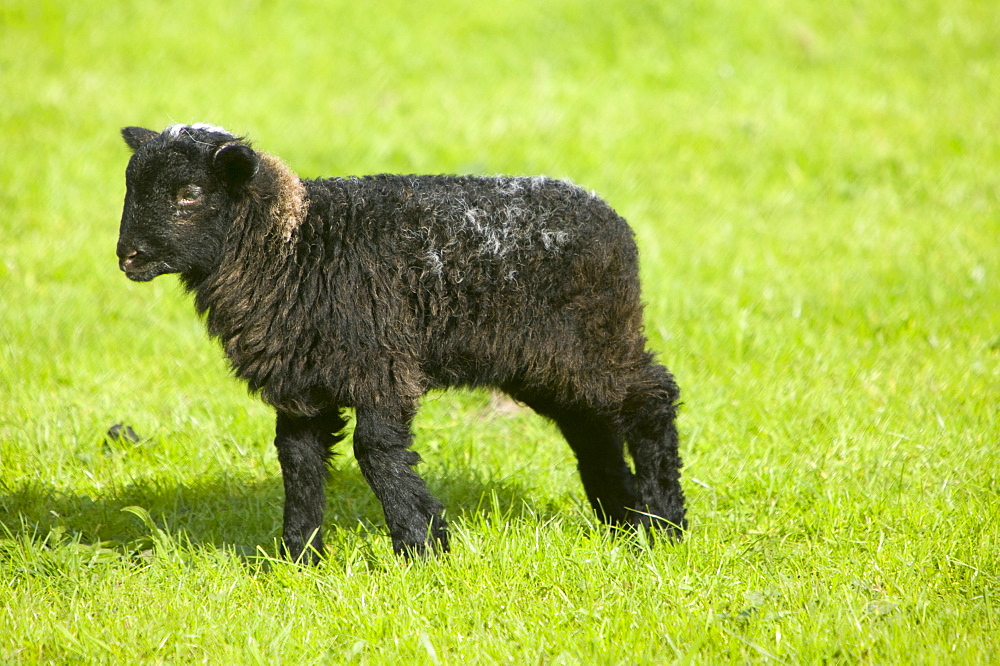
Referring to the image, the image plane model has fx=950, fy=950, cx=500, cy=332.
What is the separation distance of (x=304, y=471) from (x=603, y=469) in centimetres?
143

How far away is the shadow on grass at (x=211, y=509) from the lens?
181 inches

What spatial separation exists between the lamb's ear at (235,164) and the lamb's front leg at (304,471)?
1.03 meters

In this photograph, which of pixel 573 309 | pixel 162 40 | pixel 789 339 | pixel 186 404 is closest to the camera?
pixel 573 309

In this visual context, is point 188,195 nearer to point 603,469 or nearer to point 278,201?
point 278,201

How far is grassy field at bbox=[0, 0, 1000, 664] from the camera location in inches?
151

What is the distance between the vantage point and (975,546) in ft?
13.7

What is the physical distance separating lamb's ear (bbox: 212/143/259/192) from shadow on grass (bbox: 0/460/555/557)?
143 cm

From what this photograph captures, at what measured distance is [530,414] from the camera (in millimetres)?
5945

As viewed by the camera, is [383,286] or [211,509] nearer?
[383,286]

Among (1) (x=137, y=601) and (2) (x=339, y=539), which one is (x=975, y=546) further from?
(1) (x=137, y=601)

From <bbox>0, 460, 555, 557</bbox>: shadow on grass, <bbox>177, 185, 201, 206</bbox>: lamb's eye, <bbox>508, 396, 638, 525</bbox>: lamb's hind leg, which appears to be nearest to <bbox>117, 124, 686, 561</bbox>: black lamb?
<bbox>177, 185, 201, 206</bbox>: lamb's eye

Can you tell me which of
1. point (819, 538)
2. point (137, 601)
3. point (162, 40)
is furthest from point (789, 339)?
point (162, 40)

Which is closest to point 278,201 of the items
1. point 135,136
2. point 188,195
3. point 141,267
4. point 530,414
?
point 188,195

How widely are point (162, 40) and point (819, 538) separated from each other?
9551 millimetres
